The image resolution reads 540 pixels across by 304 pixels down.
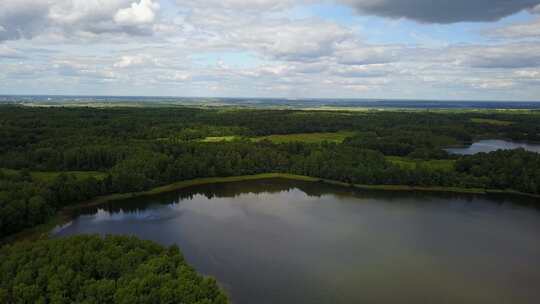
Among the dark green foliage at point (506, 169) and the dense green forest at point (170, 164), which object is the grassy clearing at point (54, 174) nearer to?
the dense green forest at point (170, 164)

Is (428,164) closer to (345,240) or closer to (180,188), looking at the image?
(345,240)

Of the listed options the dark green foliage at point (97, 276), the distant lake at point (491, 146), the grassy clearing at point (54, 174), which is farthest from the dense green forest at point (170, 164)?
the dark green foliage at point (97, 276)

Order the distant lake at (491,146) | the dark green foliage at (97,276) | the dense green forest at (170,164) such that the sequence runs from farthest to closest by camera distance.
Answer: the distant lake at (491,146) → the dense green forest at (170,164) → the dark green foliage at (97,276)

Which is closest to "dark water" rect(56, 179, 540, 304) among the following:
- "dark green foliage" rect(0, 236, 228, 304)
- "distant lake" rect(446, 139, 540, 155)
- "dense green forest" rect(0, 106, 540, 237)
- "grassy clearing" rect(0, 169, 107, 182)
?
"dense green forest" rect(0, 106, 540, 237)

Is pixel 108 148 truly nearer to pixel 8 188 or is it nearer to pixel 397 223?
pixel 8 188

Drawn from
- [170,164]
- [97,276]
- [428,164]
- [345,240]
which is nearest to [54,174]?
[170,164]

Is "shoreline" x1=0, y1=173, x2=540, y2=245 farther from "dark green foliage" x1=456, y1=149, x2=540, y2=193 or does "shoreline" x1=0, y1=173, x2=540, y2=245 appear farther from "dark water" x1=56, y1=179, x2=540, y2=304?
"dark water" x1=56, y1=179, x2=540, y2=304
